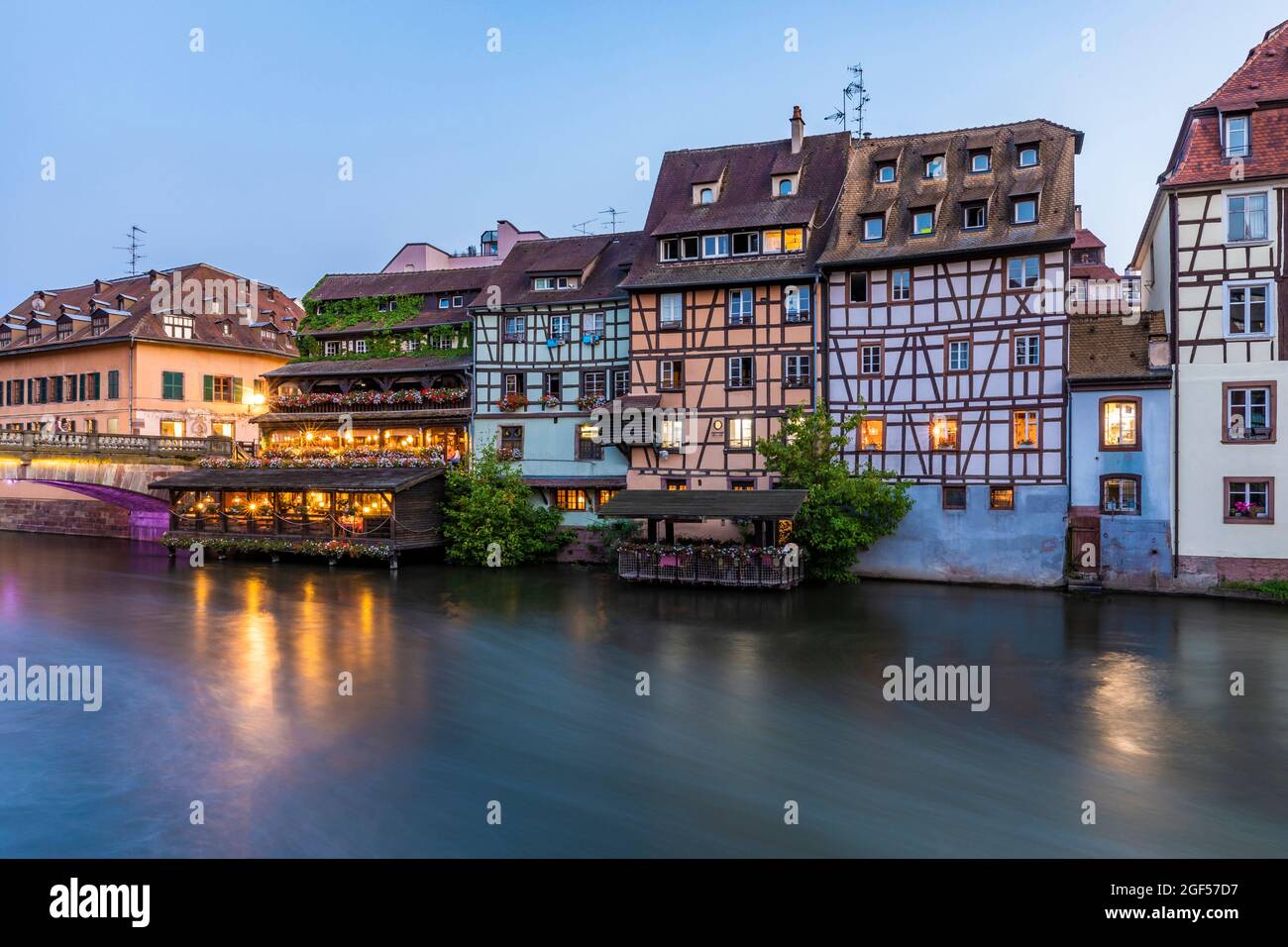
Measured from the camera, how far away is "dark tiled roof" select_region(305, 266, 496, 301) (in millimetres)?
37688

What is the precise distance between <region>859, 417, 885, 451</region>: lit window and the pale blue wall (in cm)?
203

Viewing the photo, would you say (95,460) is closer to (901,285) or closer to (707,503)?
(707,503)

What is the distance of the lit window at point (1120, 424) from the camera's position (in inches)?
989

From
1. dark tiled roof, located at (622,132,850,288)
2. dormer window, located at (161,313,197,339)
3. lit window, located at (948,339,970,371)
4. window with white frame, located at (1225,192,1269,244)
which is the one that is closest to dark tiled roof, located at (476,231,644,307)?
dark tiled roof, located at (622,132,850,288)

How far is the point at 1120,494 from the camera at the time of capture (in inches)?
Result: 1000

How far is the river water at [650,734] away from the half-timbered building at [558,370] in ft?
34.8

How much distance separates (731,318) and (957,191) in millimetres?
9023

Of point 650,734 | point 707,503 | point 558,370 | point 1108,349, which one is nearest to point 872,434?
point 707,503

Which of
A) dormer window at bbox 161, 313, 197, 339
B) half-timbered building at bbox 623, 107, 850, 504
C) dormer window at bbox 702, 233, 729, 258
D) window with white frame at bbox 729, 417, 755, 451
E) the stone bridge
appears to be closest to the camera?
half-timbered building at bbox 623, 107, 850, 504

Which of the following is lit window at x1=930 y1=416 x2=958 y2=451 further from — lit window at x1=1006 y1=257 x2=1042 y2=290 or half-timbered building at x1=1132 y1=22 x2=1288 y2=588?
half-timbered building at x1=1132 y1=22 x2=1288 y2=588

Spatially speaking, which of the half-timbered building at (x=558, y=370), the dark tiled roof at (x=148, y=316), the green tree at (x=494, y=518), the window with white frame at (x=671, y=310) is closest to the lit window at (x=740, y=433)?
the window with white frame at (x=671, y=310)
